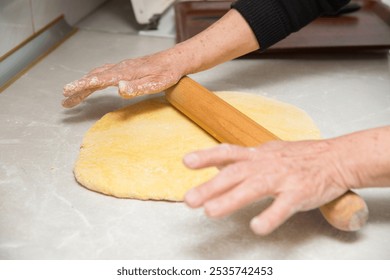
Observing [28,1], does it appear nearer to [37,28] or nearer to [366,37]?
[37,28]

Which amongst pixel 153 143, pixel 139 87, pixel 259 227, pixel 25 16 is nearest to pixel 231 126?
pixel 153 143

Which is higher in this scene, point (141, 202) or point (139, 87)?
point (139, 87)

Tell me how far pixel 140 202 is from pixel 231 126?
0.29 meters

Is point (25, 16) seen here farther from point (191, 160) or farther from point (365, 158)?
point (365, 158)

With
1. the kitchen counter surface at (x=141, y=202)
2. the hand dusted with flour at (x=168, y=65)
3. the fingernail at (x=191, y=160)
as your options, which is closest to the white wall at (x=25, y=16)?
the kitchen counter surface at (x=141, y=202)

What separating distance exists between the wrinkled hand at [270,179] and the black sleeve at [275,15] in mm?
651

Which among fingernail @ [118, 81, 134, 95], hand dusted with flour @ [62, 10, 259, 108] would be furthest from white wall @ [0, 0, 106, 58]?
fingernail @ [118, 81, 134, 95]

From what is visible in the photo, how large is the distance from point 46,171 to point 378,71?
4.02ft

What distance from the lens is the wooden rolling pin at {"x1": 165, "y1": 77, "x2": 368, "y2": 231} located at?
928 millimetres

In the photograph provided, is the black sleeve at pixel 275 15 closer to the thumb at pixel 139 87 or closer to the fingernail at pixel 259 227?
the thumb at pixel 139 87

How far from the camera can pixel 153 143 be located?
1.26 metres

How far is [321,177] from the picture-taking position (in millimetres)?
911

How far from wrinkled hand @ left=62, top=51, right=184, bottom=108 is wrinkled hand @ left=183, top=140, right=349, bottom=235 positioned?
0.52 meters

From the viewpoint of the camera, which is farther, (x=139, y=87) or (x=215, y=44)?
(x=215, y=44)
